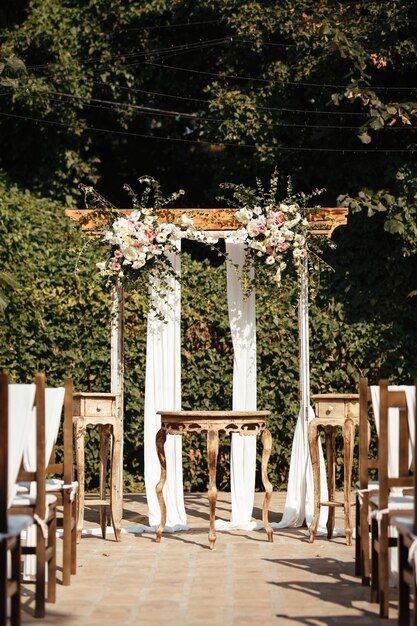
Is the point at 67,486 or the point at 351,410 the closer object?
the point at 67,486

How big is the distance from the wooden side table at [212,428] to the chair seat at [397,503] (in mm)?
2157

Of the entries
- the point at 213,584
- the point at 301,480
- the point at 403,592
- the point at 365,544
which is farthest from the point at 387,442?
the point at 301,480

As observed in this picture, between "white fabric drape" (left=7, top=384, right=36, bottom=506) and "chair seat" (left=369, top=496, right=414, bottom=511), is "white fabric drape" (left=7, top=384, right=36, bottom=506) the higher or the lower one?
the higher one

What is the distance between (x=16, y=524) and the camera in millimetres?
4574

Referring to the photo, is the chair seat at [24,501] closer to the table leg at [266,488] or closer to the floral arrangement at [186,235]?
the table leg at [266,488]

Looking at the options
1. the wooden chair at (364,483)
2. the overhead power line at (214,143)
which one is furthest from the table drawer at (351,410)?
the overhead power line at (214,143)

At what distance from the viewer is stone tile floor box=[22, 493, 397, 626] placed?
4965mm

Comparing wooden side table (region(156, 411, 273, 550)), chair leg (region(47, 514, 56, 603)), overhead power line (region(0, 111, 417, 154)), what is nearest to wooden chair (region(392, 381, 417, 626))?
chair leg (region(47, 514, 56, 603))

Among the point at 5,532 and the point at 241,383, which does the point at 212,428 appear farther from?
the point at 5,532

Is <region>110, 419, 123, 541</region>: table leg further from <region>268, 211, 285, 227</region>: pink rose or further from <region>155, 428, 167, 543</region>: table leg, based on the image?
<region>268, 211, 285, 227</region>: pink rose

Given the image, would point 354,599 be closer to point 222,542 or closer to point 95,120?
point 222,542

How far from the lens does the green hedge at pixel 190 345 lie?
10086 mm

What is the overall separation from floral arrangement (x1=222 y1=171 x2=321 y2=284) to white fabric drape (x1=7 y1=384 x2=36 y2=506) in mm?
3549

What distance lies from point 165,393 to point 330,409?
140 centimetres
